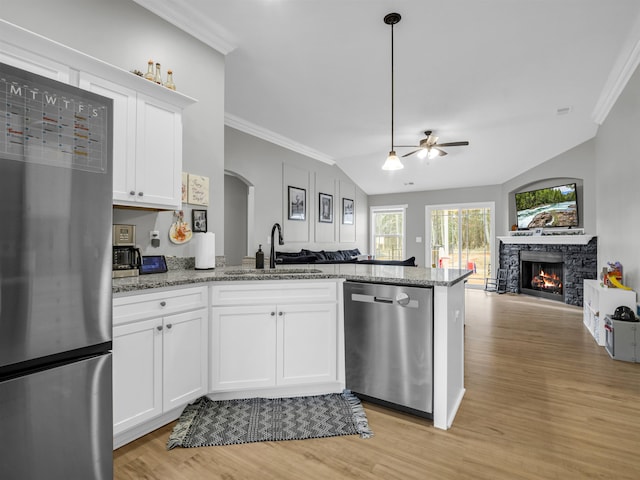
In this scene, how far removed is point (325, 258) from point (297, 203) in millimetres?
1289

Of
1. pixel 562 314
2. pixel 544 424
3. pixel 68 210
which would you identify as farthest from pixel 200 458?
pixel 562 314

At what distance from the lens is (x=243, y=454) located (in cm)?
185

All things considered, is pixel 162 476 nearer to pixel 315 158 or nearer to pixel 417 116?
pixel 417 116

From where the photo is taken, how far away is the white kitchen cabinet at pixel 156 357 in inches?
71.9

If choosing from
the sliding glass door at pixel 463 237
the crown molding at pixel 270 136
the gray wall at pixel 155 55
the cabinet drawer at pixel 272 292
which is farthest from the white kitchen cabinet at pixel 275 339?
the sliding glass door at pixel 463 237

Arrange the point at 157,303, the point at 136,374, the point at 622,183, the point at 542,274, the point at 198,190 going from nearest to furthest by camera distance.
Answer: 1. the point at 136,374
2. the point at 157,303
3. the point at 198,190
4. the point at 622,183
5. the point at 542,274

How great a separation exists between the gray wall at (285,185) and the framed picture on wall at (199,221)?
249 cm

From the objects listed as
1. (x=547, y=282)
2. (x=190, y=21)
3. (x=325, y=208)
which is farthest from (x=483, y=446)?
(x=547, y=282)

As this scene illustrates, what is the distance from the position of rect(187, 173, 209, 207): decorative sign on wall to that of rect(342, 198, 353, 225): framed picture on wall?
18.6 ft

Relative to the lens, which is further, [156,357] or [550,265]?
[550,265]

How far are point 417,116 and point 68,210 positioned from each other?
4.94 meters

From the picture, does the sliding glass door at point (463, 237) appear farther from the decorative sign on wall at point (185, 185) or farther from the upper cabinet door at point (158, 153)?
A: the upper cabinet door at point (158, 153)

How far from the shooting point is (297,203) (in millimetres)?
6859

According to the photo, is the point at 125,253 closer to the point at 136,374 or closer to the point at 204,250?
the point at 204,250
